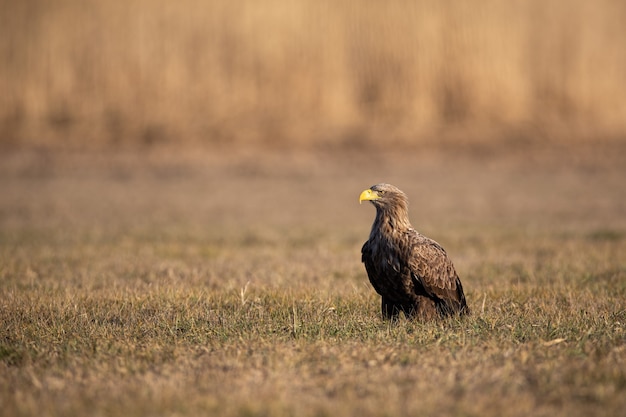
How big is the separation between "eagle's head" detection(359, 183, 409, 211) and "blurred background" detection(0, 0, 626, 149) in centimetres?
2364

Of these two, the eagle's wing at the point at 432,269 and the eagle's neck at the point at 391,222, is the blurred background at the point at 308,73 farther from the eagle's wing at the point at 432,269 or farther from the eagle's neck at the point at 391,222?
the eagle's wing at the point at 432,269

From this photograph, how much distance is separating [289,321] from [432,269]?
1.46m

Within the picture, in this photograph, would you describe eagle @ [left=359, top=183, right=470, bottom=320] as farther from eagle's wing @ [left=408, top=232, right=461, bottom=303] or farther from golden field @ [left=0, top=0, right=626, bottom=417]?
golden field @ [left=0, top=0, right=626, bottom=417]

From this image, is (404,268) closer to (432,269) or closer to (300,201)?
(432,269)

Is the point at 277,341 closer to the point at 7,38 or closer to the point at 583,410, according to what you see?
the point at 583,410

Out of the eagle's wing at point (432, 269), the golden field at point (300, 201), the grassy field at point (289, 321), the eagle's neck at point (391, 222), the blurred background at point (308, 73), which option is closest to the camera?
the grassy field at point (289, 321)

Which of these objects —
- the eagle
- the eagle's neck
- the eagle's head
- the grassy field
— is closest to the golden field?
the grassy field

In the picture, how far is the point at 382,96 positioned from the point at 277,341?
2863 cm

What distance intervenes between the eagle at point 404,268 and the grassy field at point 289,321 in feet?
1.11

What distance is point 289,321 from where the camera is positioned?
7.51m

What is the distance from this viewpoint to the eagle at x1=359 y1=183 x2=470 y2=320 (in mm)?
7566

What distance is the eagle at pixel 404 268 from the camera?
7.57 metres

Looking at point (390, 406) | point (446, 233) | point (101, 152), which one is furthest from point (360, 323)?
point (101, 152)

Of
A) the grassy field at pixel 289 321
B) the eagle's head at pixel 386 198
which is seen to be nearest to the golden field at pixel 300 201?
the grassy field at pixel 289 321
